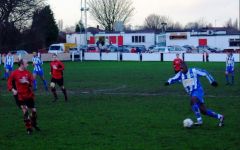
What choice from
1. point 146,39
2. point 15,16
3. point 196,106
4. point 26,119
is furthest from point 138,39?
point 26,119

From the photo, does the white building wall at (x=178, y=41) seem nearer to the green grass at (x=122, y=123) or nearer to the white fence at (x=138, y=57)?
the white fence at (x=138, y=57)

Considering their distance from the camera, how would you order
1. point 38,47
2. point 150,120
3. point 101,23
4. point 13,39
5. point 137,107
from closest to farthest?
point 150,120
point 137,107
point 13,39
point 38,47
point 101,23

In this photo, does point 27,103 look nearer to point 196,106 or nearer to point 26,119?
point 26,119

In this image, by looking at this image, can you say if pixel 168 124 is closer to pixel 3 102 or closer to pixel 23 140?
pixel 23 140

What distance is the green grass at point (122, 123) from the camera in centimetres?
1139

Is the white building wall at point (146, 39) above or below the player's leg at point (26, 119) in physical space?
above

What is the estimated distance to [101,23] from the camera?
348 ft

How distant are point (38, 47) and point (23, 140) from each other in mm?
60743

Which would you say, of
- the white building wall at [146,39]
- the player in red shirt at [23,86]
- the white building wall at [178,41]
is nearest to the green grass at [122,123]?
the player in red shirt at [23,86]

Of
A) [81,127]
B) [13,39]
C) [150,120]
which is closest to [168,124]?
[150,120]

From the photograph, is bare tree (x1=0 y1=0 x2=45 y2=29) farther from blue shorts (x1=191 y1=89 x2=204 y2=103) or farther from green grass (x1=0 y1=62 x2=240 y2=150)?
blue shorts (x1=191 y1=89 x2=204 y2=103)

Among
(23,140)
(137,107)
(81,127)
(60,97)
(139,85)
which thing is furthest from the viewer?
(139,85)

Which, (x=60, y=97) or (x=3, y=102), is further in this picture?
(x=60, y=97)

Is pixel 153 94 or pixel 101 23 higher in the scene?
pixel 101 23
